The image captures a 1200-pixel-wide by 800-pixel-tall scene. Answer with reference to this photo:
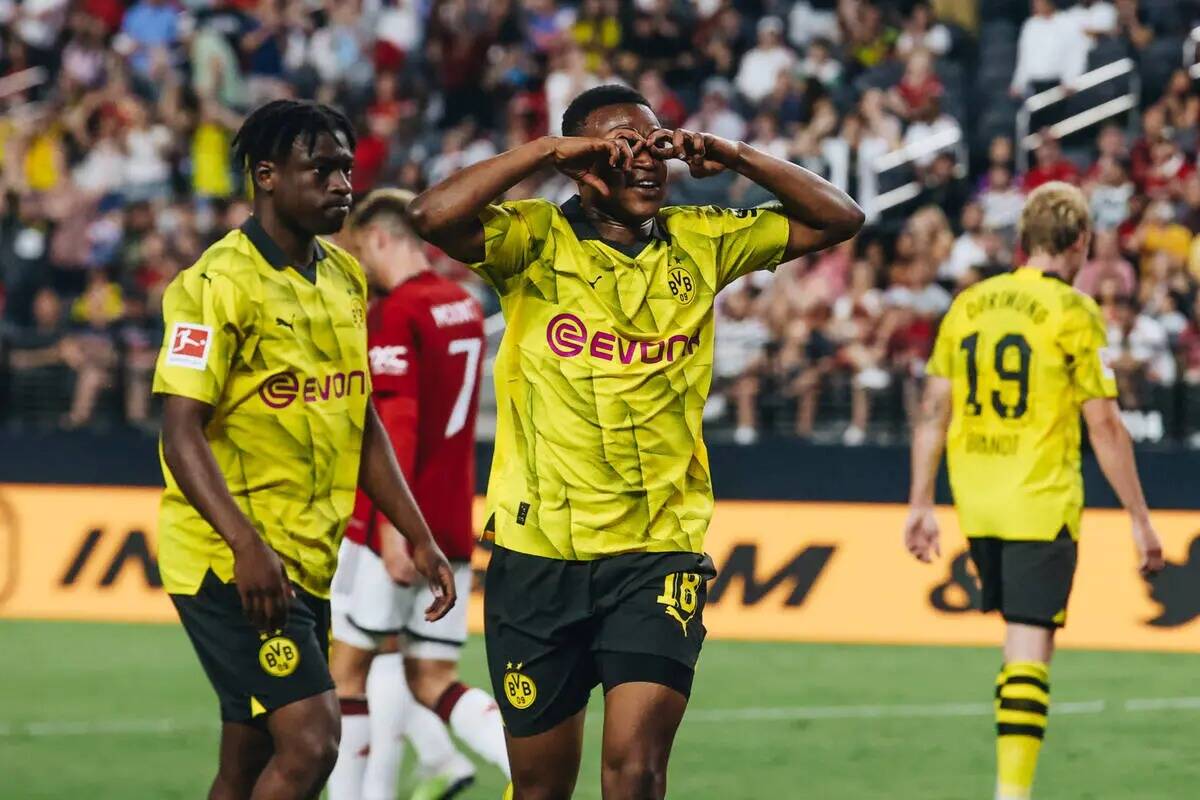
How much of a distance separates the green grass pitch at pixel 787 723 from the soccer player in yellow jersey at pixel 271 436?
291cm

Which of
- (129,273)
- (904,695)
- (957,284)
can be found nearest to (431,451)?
(904,695)

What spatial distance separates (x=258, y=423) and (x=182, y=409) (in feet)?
0.82

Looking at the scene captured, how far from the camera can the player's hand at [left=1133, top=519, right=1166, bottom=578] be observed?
7355 mm

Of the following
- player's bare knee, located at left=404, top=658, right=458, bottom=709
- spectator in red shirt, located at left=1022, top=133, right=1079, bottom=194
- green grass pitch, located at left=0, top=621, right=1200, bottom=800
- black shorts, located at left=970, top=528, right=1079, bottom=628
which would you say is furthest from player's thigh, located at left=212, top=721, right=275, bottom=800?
spectator in red shirt, located at left=1022, top=133, right=1079, bottom=194

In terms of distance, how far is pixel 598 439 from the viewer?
5348 millimetres

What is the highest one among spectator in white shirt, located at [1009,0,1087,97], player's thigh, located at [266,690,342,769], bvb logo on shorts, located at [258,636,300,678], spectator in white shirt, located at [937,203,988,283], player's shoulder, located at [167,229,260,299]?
spectator in white shirt, located at [1009,0,1087,97]

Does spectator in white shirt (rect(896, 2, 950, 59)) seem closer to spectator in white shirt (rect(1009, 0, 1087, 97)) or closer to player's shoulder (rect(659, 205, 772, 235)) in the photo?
spectator in white shirt (rect(1009, 0, 1087, 97))

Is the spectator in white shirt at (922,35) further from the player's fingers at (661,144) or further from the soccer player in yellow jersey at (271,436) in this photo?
the player's fingers at (661,144)

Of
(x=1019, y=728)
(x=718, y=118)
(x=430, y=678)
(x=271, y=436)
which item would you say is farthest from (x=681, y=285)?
(x=718, y=118)

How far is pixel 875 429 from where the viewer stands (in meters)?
15.3

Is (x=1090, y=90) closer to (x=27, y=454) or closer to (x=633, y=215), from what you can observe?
(x=27, y=454)

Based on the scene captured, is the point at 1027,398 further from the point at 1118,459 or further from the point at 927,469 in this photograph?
the point at 927,469

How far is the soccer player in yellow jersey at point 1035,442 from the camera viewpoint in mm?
7406

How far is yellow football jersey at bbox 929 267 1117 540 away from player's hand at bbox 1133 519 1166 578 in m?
0.23
